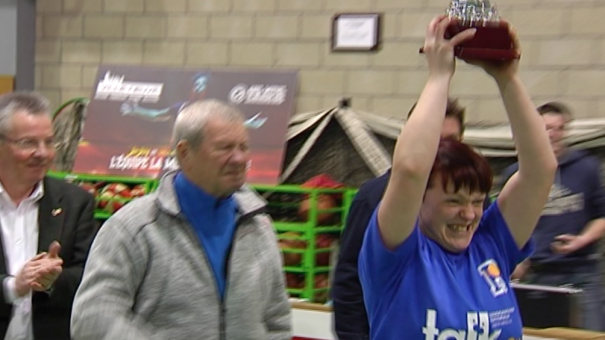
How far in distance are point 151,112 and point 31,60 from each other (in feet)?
3.48

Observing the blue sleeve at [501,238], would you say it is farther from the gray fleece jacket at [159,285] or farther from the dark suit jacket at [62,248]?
the dark suit jacket at [62,248]

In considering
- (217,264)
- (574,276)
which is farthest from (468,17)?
(574,276)

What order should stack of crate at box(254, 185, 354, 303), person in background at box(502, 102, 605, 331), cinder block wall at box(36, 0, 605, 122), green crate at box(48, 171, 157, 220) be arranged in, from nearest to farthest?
person in background at box(502, 102, 605, 331)
stack of crate at box(254, 185, 354, 303)
cinder block wall at box(36, 0, 605, 122)
green crate at box(48, 171, 157, 220)

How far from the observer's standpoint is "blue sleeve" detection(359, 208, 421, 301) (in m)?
1.58

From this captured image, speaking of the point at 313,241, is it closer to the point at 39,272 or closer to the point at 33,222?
the point at 33,222

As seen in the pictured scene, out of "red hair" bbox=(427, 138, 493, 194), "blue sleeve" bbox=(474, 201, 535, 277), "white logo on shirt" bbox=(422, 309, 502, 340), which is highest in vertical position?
"red hair" bbox=(427, 138, 493, 194)

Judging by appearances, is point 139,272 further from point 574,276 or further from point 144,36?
point 144,36

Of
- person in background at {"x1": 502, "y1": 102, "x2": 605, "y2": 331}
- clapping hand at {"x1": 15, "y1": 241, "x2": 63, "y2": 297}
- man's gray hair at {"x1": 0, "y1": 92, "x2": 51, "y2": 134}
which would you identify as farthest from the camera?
person in background at {"x1": 502, "y1": 102, "x2": 605, "y2": 331}

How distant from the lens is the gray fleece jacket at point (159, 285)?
1.73 meters

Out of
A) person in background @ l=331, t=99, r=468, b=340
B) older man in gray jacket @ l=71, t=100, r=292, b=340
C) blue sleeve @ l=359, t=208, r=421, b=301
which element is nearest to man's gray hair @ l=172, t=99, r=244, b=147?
older man in gray jacket @ l=71, t=100, r=292, b=340

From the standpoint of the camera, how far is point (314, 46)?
4.69 metres

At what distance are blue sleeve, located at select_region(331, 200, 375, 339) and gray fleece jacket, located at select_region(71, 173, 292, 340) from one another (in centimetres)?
62

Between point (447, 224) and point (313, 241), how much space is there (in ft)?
7.59

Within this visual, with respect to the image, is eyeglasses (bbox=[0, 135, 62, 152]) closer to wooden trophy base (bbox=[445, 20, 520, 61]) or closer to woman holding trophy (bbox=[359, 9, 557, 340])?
woman holding trophy (bbox=[359, 9, 557, 340])
